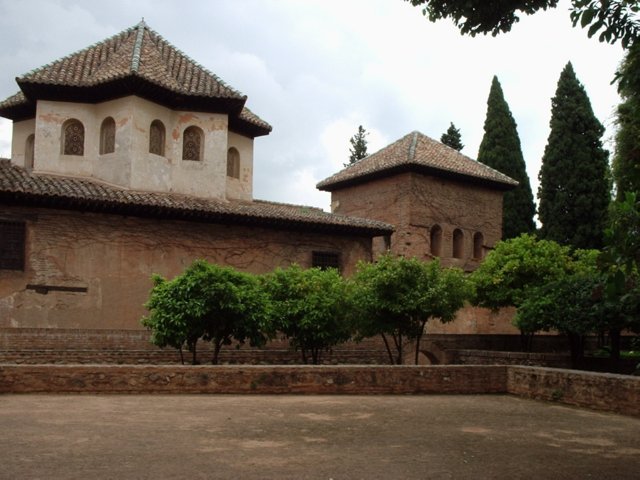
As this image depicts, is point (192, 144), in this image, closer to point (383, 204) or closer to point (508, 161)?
point (383, 204)

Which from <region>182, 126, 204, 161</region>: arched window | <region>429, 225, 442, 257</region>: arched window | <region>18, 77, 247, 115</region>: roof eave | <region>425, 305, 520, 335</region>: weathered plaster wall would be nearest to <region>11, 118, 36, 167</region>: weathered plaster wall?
<region>18, 77, 247, 115</region>: roof eave

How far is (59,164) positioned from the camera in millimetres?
19594

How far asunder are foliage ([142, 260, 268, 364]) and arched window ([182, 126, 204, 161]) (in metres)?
6.72

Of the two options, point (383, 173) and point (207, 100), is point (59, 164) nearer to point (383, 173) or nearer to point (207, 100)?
point (207, 100)

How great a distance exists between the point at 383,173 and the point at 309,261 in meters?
8.24

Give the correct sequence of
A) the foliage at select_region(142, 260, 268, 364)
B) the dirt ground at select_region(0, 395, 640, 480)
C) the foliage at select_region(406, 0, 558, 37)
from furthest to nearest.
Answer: the foliage at select_region(142, 260, 268, 364) → the foliage at select_region(406, 0, 558, 37) → the dirt ground at select_region(0, 395, 640, 480)

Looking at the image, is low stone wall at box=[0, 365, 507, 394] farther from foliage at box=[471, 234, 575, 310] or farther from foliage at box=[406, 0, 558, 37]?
foliage at box=[471, 234, 575, 310]

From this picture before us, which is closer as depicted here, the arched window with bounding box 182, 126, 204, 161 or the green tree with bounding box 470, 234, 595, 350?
the green tree with bounding box 470, 234, 595, 350

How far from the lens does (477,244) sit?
28.8 m

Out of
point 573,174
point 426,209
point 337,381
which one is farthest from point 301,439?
point 573,174

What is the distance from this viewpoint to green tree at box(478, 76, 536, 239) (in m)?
31.7

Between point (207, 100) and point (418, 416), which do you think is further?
point (207, 100)

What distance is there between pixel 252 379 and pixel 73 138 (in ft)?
38.6

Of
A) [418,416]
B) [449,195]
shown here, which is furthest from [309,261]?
[418,416]
